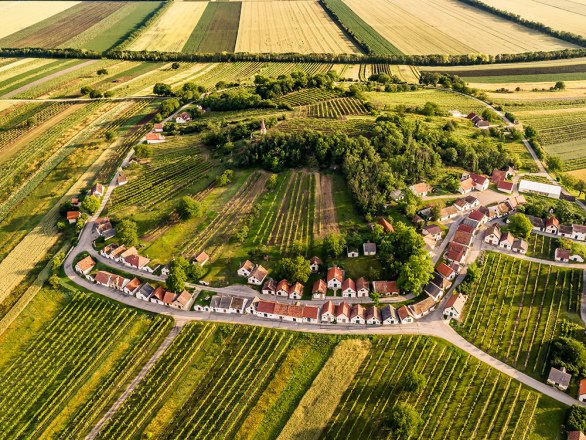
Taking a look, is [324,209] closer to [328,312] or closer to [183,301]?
[328,312]

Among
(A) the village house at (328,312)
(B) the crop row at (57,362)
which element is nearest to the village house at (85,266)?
(B) the crop row at (57,362)

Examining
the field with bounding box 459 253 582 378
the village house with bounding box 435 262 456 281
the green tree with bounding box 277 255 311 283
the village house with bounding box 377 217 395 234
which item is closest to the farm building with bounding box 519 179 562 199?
the field with bounding box 459 253 582 378

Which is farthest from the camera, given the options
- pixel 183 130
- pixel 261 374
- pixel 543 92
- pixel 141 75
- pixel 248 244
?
pixel 141 75

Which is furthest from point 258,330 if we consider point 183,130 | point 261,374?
point 183,130

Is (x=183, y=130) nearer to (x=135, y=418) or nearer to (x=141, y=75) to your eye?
(x=141, y=75)

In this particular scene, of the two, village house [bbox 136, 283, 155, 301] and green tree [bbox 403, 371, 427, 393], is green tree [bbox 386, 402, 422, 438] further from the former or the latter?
village house [bbox 136, 283, 155, 301]

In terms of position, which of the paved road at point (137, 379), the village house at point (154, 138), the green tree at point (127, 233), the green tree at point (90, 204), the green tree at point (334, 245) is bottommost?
the paved road at point (137, 379)

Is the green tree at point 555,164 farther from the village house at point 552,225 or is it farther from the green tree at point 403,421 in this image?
the green tree at point 403,421
